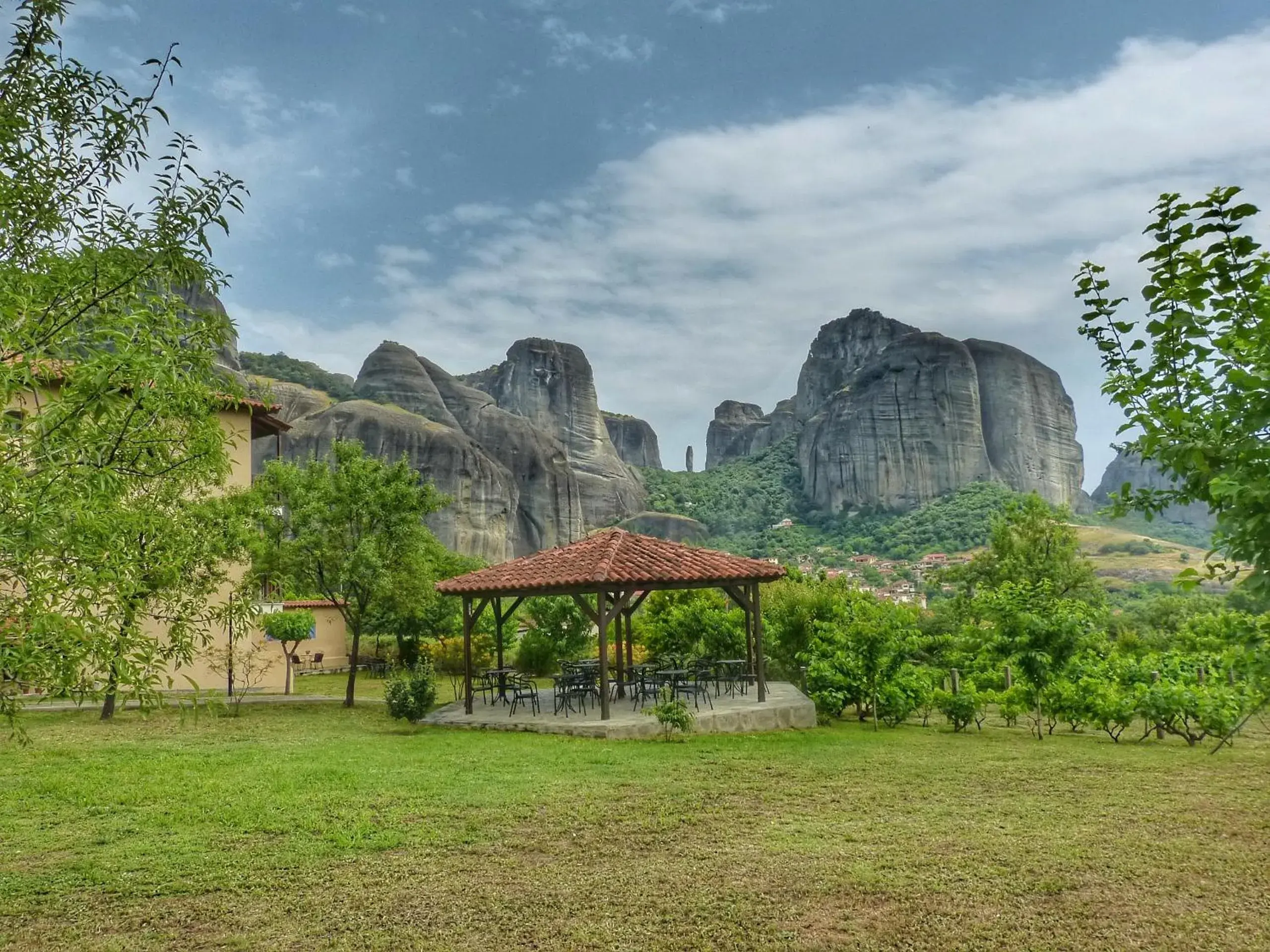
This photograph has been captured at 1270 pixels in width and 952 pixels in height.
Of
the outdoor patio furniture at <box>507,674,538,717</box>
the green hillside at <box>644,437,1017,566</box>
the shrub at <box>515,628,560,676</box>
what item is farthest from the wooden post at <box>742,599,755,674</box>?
the green hillside at <box>644,437,1017,566</box>

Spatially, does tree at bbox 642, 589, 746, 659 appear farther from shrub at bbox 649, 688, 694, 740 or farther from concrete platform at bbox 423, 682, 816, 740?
shrub at bbox 649, 688, 694, 740

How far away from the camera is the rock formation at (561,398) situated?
3671 inches

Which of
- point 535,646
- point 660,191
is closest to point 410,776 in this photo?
point 535,646

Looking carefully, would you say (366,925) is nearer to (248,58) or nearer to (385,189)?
(248,58)

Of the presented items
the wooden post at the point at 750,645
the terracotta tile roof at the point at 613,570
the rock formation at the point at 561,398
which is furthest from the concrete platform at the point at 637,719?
the rock formation at the point at 561,398

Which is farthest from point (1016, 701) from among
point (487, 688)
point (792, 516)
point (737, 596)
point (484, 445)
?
point (792, 516)

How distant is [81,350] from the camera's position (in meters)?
4.41

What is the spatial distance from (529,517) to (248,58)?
5459 centimetres

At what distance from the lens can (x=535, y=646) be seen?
75.3 feet

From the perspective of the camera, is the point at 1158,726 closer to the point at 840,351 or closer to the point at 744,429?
the point at 840,351

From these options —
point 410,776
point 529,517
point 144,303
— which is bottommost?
point 410,776

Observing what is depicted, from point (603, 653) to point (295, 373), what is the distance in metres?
61.2

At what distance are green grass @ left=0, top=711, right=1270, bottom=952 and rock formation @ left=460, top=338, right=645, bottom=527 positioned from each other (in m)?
79.4

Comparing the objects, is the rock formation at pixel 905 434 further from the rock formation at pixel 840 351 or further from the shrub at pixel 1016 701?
the shrub at pixel 1016 701
